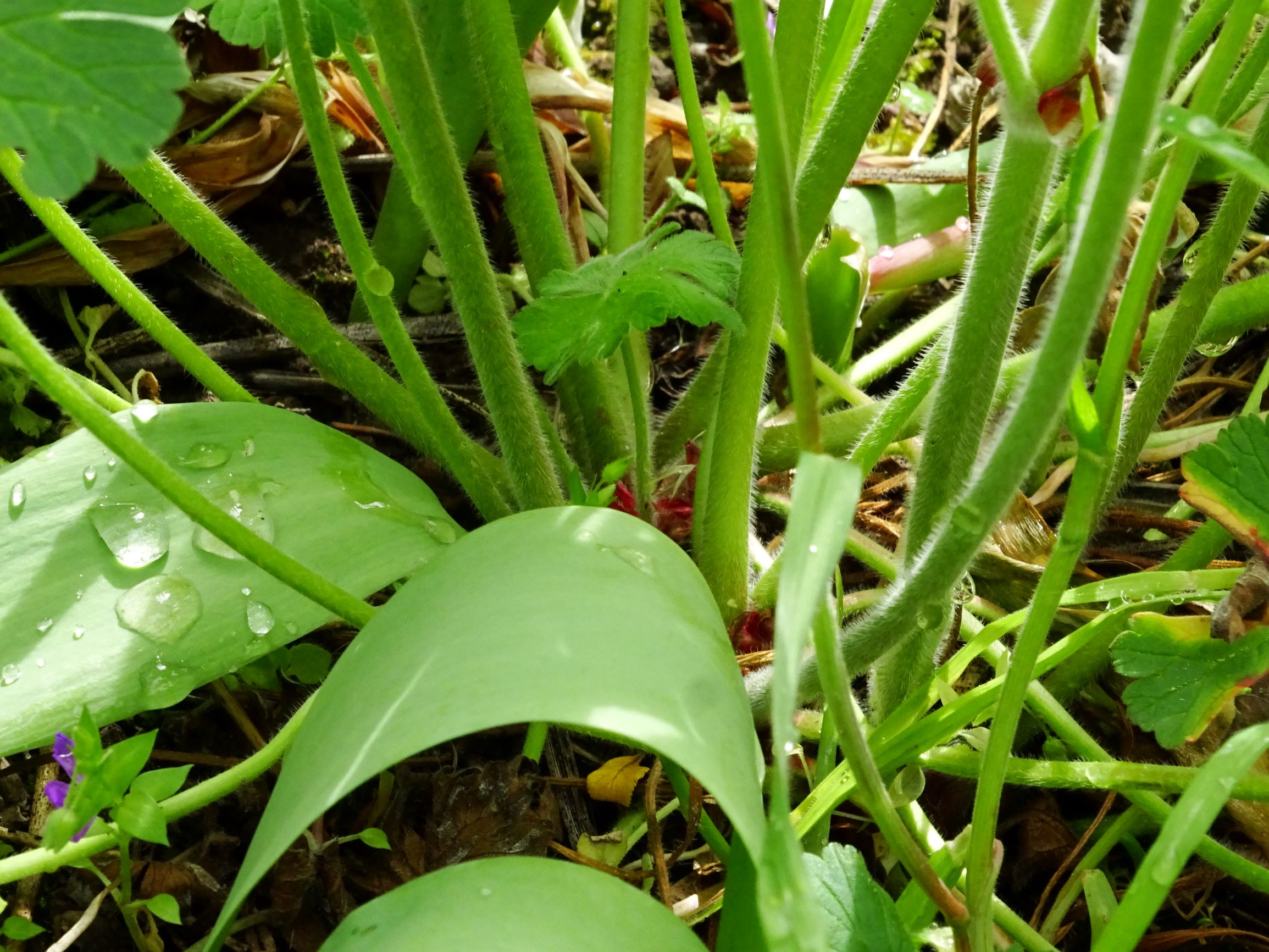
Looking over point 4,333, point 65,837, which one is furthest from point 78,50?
point 65,837

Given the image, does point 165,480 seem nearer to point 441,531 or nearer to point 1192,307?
point 441,531

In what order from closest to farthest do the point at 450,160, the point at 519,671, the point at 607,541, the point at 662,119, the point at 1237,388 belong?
1. the point at 519,671
2. the point at 607,541
3. the point at 450,160
4. the point at 1237,388
5. the point at 662,119

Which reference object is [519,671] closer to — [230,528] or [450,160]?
[230,528]

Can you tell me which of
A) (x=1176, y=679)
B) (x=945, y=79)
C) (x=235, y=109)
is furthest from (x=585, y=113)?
(x=1176, y=679)

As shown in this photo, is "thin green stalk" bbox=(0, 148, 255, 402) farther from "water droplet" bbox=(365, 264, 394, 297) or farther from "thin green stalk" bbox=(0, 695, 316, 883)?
"thin green stalk" bbox=(0, 695, 316, 883)

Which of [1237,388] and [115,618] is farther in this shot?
[1237,388]

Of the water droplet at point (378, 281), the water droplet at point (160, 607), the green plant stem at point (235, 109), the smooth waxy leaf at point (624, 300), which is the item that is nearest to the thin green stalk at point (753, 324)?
the smooth waxy leaf at point (624, 300)

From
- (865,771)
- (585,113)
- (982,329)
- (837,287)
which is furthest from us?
(585,113)
